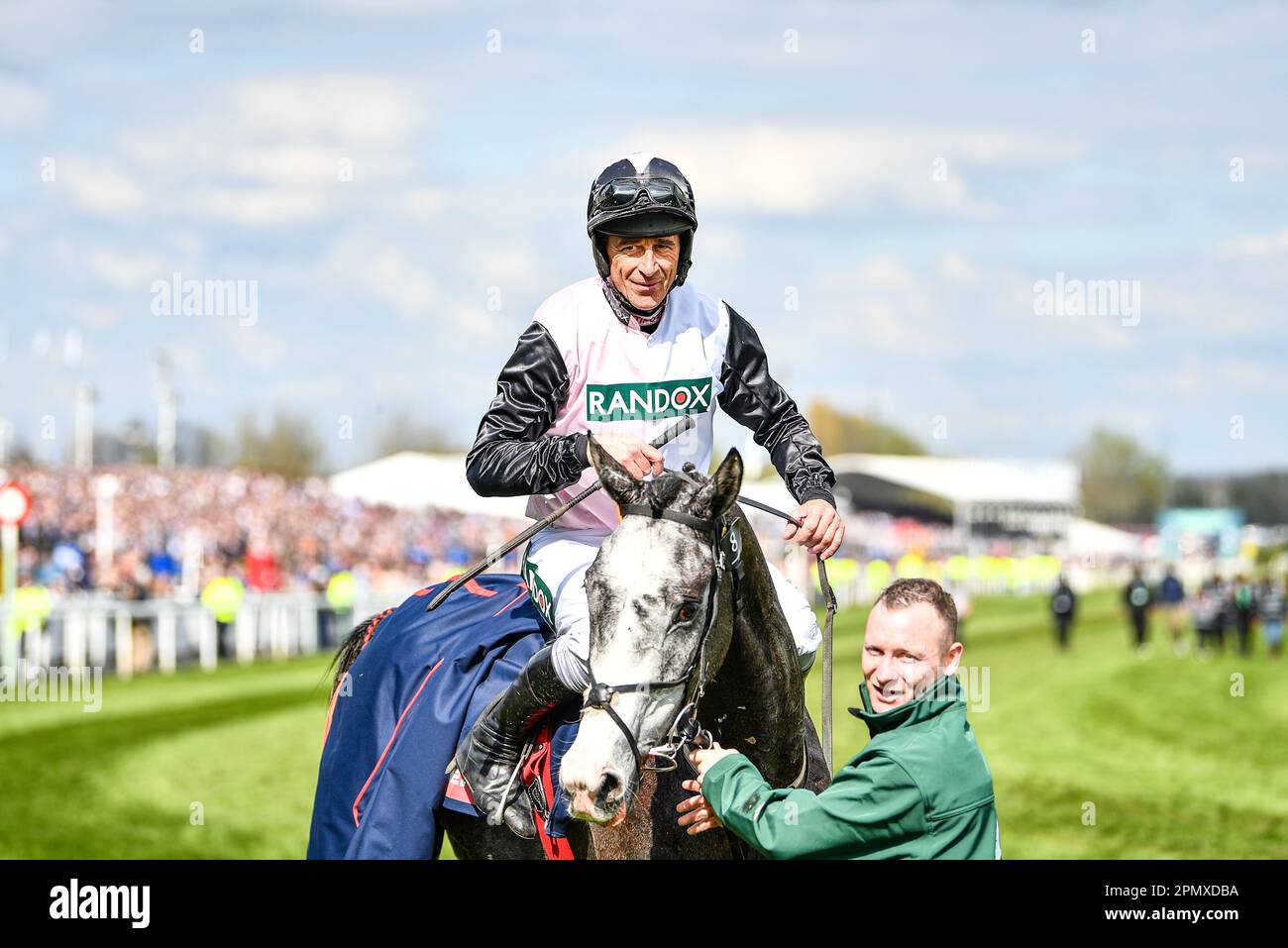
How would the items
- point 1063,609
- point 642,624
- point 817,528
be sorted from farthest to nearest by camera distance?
1. point 1063,609
2. point 817,528
3. point 642,624

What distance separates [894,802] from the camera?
10.7ft

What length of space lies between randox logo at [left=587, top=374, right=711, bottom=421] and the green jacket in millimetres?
1062

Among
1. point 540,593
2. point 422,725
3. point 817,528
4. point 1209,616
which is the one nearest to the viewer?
point 817,528

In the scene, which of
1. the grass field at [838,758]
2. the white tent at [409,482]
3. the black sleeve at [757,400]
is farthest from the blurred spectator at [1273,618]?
the black sleeve at [757,400]

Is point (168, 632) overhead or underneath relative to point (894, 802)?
underneath

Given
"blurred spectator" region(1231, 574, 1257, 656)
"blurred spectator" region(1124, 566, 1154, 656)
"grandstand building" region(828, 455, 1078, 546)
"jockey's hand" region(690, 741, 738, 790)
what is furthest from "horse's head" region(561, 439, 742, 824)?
"grandstand building" region(828, 455, 1078, 546)

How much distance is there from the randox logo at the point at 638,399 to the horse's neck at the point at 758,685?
48 centimetres

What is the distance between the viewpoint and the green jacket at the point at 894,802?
10.8ft

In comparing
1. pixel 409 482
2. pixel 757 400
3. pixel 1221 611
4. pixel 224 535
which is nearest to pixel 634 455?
pixel 757 400

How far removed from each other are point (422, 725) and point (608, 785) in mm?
1457

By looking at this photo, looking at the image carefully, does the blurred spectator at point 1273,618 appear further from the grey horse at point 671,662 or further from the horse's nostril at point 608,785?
the horse's nostril at point 608,785

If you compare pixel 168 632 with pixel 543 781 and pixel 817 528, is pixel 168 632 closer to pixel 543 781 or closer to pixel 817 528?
pixel 543 781

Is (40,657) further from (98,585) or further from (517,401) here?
(517,401)
